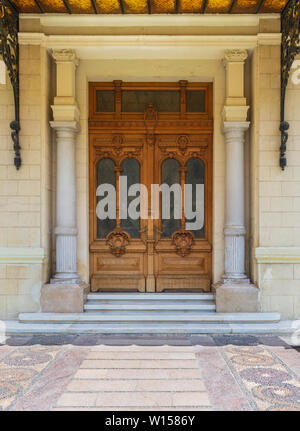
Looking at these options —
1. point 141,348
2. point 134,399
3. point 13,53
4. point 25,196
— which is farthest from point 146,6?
point 134,399

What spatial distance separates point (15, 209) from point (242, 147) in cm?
349

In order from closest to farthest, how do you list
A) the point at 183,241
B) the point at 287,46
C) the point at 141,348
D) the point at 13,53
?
1. the point at 141,348
2. the point at 287,46
3. the point at 13,53
4. the point at 183,241

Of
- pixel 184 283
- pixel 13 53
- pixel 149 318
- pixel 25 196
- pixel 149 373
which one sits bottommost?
pixel 149 373

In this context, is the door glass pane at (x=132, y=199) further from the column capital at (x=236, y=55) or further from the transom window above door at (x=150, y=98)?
the column capital at (x=236, y=55)

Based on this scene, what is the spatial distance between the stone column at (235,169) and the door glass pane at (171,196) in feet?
2.68

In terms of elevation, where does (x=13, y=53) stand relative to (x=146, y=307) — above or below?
above

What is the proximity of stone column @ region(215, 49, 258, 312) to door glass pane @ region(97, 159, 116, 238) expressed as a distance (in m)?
1.81

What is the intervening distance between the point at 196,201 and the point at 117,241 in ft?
4.66

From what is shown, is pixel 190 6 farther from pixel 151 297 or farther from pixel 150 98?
pixel 151 297

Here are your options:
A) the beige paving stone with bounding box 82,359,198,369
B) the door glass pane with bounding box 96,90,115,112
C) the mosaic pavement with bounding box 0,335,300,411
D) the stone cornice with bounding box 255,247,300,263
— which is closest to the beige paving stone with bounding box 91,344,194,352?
the mosaic pavement with bounding box 0,335,300,411

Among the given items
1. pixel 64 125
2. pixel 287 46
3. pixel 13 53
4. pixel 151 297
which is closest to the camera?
pixel 287 46

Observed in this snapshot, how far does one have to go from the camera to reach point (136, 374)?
3703 millimetres

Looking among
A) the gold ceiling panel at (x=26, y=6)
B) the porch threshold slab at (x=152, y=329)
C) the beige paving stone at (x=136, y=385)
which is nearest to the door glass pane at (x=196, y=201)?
the porch threshold slab at (x=152, y=329)

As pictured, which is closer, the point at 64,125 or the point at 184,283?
the point at 64,125
